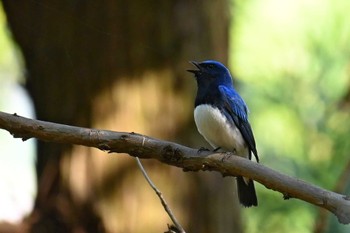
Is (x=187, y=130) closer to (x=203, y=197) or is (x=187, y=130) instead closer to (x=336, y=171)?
(x=203, y=197)

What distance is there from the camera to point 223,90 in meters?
3.64

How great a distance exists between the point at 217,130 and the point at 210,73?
33cm

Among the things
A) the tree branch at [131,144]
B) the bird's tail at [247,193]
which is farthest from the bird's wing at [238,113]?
the tree branch at [131,144]

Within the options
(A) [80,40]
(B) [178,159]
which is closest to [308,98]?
(A) [80,40]

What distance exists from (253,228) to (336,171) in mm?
914

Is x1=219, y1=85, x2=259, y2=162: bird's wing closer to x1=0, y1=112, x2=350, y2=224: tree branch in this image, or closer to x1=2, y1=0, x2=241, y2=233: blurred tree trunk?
x1=2, y1=0, x2=241, y2=233: blurred tree trunk

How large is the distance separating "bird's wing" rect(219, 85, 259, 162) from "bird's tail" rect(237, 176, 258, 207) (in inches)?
6.3

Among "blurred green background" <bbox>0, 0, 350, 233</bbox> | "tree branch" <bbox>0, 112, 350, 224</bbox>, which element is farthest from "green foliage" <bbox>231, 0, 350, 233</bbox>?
"tree branch" <bbox>0, 112, 350, 224</bbox>

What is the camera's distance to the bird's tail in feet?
11.4

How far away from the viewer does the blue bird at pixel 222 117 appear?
11.3 feet

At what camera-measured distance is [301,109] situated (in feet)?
17.3

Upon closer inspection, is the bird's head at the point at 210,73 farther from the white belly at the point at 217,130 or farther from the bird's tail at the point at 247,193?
the bird's tail at the point at 247,193

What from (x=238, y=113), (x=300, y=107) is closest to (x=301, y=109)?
(x=300, y=107)

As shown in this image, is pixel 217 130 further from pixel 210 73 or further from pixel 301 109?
pixel 301 109
